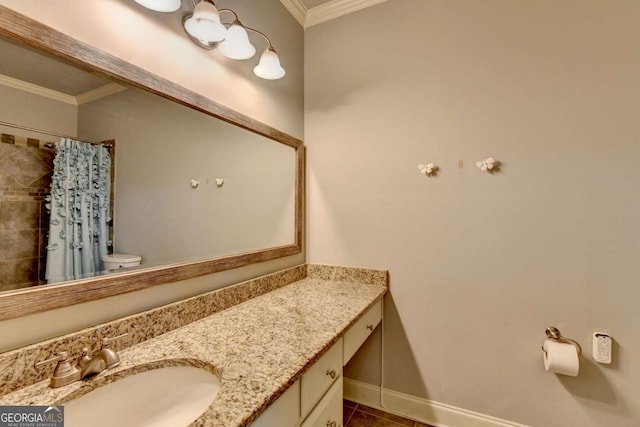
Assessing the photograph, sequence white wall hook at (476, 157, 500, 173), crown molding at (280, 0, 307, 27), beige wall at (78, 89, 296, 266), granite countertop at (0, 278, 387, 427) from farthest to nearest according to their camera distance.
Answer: crown molding at (280, 0, 307, 27) → white wall hook at (476, 157, 500, 173) → beige wall at (78, 89, 296, 266) → granite countertop at (0, 278, 387, 427)

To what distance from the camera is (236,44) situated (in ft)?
4.11

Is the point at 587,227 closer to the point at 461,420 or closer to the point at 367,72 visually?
the point at 461,420

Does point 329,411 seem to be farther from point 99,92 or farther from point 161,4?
point 161,4

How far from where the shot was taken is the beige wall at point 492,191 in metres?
1.27

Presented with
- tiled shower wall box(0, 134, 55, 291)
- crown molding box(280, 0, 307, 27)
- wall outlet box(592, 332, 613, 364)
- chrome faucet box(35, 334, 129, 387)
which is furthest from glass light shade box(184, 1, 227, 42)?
wall outlet box(592, 332, 613, 364)

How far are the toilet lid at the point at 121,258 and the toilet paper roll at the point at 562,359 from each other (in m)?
1.82

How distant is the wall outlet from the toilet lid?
79.3 inches

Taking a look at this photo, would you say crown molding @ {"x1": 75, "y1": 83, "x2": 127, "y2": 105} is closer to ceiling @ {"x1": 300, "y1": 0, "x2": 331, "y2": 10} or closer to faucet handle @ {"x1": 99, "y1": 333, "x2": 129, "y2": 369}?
faucet handle @ {"x1": 99, "y1": 333, "x2": 129, "y2": 369}

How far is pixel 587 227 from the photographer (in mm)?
1304

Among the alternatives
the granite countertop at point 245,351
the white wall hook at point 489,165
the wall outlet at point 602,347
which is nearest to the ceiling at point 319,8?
the white wall hook at point 489,165

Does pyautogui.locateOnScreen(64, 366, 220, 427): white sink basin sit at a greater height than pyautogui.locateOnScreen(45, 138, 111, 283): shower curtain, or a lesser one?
lesser

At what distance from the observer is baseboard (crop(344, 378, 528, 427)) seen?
1.51 meters

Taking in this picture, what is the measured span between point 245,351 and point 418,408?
1.31m

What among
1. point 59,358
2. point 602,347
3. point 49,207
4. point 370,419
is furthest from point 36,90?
point 602,347
